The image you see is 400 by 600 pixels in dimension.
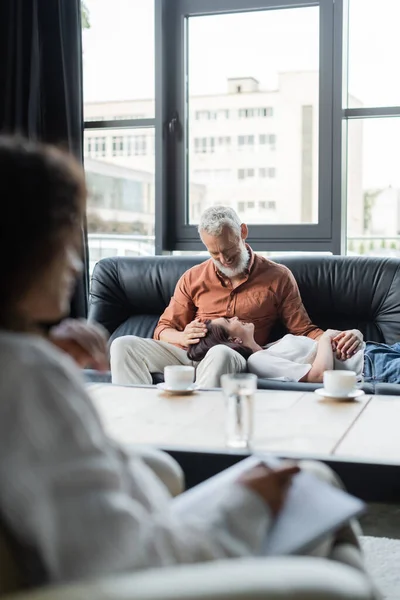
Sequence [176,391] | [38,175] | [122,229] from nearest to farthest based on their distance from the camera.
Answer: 1. [38,175]
2. [176,391]
3. [122,229]

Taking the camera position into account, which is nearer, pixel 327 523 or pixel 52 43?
pixel 327 523

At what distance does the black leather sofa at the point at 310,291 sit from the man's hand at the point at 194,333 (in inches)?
7.9

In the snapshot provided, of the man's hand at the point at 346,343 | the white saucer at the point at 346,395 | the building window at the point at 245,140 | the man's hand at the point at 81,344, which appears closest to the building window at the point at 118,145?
the building window at the point at 245,140

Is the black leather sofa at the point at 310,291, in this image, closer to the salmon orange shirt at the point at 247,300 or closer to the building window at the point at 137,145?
the salmon orange shirt at the point at 247,300

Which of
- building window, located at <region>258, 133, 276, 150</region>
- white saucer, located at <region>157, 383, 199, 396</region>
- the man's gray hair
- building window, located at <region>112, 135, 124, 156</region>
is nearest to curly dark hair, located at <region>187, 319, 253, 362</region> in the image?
the man's gray hair

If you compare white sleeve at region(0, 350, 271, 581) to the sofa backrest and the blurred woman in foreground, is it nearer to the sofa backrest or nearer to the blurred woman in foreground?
the blurred woman in foreground

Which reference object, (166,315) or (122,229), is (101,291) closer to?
(166,315)

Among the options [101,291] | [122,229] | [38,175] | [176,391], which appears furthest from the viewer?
[122,229]

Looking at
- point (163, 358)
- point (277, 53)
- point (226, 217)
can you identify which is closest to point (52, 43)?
point (277, 53)

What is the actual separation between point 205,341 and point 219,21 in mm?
1968

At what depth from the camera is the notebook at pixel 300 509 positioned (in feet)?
3.28

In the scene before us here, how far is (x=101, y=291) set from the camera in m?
3.69

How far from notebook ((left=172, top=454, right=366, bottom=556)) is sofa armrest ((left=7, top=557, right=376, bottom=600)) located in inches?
6.4

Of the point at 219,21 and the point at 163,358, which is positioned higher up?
the point at 219,21
